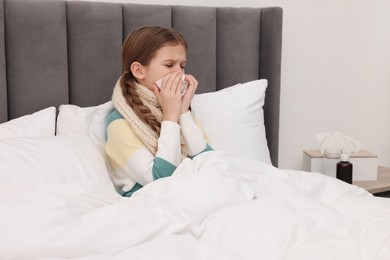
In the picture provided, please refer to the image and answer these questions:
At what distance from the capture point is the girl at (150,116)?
1.55 metres

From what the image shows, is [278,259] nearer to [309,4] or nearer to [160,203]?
[160,203]

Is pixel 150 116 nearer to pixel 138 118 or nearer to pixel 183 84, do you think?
pixel 138 118

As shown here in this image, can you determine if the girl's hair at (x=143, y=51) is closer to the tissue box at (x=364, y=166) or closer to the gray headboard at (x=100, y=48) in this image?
the gray headboard at (x=100, y=48)

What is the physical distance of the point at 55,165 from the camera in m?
1.42

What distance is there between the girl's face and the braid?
58mm

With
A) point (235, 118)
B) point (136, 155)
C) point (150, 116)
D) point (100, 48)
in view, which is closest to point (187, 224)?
point (136, 155)

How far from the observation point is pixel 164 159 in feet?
5.03

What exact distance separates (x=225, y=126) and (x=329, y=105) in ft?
2.83

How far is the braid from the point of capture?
5.38ft

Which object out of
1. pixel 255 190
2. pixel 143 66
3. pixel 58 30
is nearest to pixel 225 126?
pixel 143 66

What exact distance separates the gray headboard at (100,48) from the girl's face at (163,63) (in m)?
0.34

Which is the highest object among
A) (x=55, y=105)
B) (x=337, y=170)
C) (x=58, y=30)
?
(x=58, y=30)

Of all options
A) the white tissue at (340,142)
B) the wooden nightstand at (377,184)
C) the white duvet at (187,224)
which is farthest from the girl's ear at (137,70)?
the wooden nightstand at (377,184)

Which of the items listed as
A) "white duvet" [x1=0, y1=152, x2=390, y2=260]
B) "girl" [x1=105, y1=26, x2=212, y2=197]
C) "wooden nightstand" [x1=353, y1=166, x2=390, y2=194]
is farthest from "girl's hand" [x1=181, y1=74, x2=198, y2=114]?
"wooden nightstand" [x1=353, y1=166, x2=390, y2=194]
